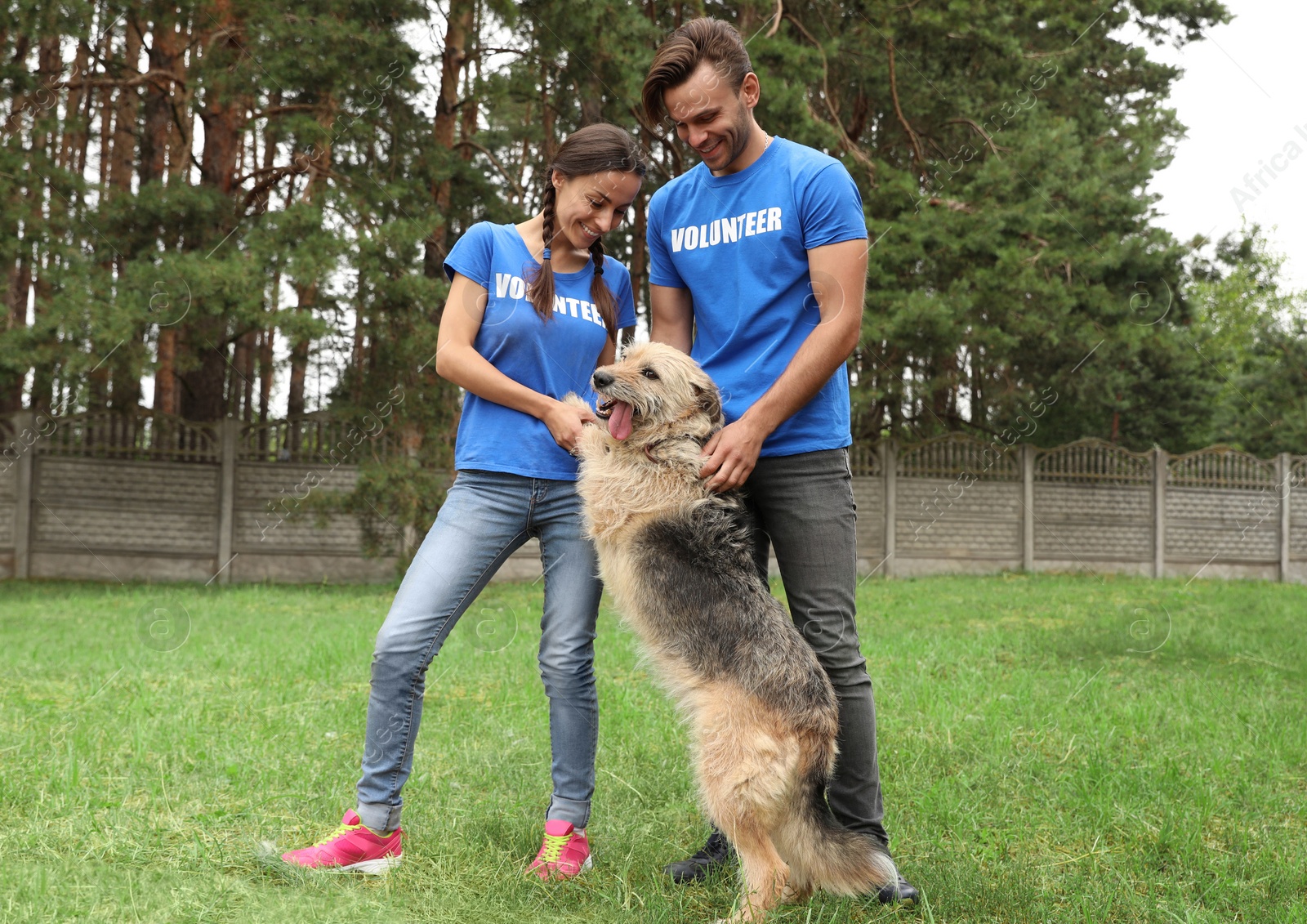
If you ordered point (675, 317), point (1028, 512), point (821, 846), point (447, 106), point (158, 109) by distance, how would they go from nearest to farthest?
point (821, 846) → point (675, 317) → point (447, 106) → point (158, 109) → point (1028, 512)

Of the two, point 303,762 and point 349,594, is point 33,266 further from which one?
point 303,762

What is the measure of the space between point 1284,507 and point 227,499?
1773 cm

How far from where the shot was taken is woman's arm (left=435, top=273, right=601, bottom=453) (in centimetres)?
309

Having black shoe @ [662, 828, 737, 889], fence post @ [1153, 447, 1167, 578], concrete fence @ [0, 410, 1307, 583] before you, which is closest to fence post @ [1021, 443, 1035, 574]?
concrete fence @ [0, 410, 1307, 583]

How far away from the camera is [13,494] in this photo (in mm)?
12648

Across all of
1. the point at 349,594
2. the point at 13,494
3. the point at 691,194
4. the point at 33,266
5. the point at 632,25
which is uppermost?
the point at 632,25

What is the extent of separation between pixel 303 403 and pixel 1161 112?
18.0 meters

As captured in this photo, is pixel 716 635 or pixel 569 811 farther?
pixel 569 811

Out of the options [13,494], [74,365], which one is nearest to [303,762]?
[74,365]

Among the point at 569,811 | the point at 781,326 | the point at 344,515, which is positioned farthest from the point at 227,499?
the point at 781,326

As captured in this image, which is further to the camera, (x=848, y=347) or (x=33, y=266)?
(x=33, y=266)

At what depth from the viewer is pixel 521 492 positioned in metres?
3.20

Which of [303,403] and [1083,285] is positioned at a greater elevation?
[1083,285]

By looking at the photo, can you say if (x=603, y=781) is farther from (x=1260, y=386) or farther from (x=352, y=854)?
(x=1260, y=386)
